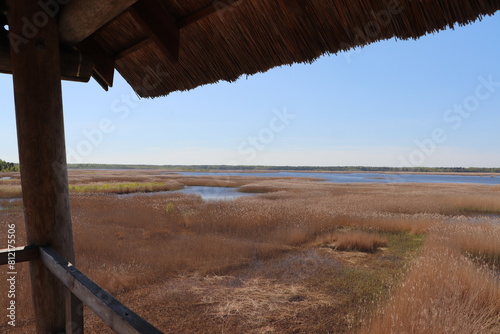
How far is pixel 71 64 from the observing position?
2.55 meters

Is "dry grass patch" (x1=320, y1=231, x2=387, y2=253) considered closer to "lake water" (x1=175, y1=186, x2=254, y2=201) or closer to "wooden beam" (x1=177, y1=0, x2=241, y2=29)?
"wooden beam" (x1=177, y1=0, x2=241, y2=29)

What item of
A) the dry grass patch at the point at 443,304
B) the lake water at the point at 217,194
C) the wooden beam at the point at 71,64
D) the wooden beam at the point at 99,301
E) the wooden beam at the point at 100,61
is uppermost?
the wooden beam at the point at 100,61

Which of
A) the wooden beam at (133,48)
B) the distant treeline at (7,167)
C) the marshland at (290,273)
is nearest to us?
the wooden beam at (133,48)

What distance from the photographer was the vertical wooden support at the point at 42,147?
1904 mm

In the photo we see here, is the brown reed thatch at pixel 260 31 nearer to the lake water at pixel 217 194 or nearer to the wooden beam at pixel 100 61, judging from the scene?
the wooden beam at pixel 100 61

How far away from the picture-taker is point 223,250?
7.95 metres

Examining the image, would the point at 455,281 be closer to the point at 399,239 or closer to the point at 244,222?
the point at 399,239

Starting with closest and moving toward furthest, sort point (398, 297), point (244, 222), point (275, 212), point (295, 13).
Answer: point (295, 13) → point (398, 297) → point (244, 222) → point (275, 212)

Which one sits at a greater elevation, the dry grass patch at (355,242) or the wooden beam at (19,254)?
the wooden beam at (19,254)

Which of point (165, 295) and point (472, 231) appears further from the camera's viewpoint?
point (472, 231)

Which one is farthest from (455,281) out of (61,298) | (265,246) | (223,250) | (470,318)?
(61,298)

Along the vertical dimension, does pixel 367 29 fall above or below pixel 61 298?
above

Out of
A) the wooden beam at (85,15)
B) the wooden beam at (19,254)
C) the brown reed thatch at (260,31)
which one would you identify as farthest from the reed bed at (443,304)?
the wooden beam at (85,15)

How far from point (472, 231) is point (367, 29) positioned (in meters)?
9.95
